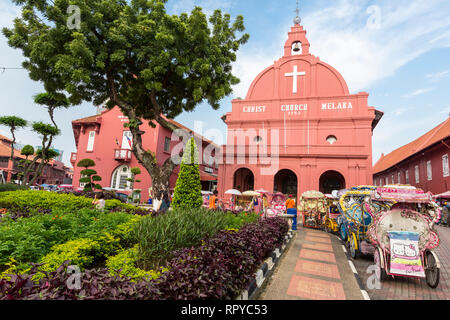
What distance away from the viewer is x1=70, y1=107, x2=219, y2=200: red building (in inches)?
800

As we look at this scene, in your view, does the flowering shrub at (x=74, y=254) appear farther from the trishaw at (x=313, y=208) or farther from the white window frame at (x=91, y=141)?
the white window frame at (x=91, y=141)

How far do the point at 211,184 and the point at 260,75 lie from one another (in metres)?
12.7

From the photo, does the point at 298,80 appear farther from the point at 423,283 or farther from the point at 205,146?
Result: the point at 423,283

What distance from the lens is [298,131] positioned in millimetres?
19156

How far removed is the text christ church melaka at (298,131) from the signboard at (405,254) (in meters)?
13.0

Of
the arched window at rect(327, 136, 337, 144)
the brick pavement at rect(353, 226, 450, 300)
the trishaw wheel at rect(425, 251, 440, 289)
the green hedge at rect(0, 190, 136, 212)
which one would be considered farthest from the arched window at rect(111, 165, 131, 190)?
the trishaw wheel at rect(425, 251, 440, 289)

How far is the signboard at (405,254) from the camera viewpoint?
4180 mm

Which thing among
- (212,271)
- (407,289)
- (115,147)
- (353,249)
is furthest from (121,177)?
(407,289)

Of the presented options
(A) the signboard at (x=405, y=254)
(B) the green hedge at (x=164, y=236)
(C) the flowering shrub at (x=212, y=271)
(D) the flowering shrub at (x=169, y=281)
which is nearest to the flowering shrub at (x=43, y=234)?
(B) the green hedge at (x=164, y=236)

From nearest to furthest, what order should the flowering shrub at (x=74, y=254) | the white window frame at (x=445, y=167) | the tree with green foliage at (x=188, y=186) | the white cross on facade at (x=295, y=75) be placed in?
the flowering shrub at (x=74, y=254), the tree with green foliage at (x=188, y=186), the white window frame at (x=445, y=167), the white cross on facade at (x=295, y=75)

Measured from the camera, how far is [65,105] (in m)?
15.1

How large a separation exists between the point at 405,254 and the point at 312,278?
1.77 metres

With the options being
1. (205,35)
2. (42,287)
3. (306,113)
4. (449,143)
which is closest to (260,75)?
(306,113)

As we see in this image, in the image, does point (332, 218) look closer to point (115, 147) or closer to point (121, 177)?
point (121, 177)
